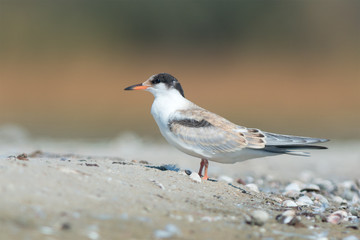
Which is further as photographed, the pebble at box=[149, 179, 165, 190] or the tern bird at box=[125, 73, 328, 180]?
the tern bird at box=[125, 73, 328, 180]

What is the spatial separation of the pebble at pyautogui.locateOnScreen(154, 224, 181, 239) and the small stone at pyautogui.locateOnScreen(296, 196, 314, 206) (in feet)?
7.59

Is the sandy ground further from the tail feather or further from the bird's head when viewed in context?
the bird's head

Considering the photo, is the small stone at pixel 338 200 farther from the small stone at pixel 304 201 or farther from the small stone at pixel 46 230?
the small stone at pixel 46 230

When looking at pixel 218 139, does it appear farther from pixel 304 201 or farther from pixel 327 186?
pixel 327 186

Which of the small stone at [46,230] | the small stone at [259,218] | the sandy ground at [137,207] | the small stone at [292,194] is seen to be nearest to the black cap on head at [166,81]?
the sandy ground at [137,207]

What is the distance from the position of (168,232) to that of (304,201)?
8.64 feet

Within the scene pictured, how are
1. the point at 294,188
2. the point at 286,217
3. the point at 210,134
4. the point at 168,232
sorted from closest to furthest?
the point at 168,232 → the point at 286,217 → the point at 210,134 → the point at 294,188

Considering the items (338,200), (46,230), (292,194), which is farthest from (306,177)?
(46,230)

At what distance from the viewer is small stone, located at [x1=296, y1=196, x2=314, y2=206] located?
586cm

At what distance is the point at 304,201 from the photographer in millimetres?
6004

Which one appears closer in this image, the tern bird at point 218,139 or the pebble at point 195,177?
the pebble at point 195,177

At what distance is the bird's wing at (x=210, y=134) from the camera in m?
5.77

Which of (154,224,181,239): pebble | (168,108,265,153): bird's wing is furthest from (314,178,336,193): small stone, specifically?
(154,224,181,239): pebble

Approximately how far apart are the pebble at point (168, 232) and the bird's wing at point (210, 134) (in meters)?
1.94
